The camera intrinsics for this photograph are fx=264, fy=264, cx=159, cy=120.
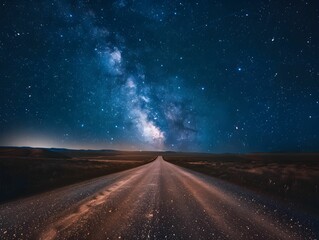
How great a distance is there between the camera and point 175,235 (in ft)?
17.9

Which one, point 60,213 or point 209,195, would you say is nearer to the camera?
point 60,213

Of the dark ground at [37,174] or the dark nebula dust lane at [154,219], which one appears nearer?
the dark nebula dust lane at [154,219]

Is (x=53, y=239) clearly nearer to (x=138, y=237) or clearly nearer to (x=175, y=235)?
(x=138, y=237)

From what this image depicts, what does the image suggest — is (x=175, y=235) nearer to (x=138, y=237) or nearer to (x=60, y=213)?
(x=138, y=237)

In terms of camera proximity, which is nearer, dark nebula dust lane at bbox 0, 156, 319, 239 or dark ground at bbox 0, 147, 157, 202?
dark nebula dust lane at bbox 0, 156, 319, 239

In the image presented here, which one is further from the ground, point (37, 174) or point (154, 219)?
point (154, 219)

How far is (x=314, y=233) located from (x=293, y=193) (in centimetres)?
648

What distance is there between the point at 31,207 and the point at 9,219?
1.58 m

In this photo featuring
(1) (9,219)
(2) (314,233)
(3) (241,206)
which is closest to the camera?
(2) (314,233)

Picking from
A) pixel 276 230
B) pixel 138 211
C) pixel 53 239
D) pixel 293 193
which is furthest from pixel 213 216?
pixel 293 193

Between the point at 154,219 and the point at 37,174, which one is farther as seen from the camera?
the point at 37,174

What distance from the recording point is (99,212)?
7605mm

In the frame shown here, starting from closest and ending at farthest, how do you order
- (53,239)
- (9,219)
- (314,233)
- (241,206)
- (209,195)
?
(53,239) → (314,233) → (9,219) → (241,206) → (209,195)

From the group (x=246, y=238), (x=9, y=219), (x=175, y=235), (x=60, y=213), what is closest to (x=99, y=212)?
(x=60, y=213)
